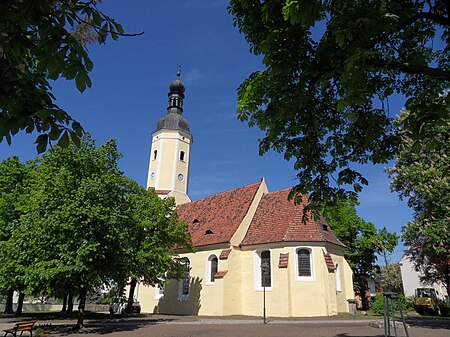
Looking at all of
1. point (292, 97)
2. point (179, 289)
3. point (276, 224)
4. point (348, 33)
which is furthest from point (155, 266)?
point (348, 33)

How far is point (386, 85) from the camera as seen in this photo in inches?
309

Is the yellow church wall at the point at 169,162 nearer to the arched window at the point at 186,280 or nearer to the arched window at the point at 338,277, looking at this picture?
the arched window at the point at 186,280

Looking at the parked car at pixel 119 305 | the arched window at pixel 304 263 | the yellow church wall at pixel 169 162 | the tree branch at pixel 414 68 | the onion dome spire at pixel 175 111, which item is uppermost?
the onion dome spire at pixel 175 111

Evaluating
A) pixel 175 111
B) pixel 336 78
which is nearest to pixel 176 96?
pixel 175 111

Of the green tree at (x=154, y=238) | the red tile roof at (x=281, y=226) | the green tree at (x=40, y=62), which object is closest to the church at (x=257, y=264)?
the red tile roof at (x=281, y=226)

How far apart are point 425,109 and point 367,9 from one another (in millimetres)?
1872

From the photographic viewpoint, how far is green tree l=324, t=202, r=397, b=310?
125ft

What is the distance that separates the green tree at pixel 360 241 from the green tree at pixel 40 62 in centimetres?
3734

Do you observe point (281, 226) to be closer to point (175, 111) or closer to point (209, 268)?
point (209, 268)

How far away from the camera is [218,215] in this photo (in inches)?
1355

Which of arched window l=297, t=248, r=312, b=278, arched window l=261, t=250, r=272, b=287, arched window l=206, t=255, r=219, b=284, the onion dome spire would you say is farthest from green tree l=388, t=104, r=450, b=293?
the onion dome spire

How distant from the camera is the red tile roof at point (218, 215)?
103ft

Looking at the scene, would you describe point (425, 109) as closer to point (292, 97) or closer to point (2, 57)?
point (292, 97)

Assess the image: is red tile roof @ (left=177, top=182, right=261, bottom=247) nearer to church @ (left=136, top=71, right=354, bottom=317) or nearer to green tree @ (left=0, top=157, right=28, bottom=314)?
church @ (left=136, top=71, right=354, bottom=317)
